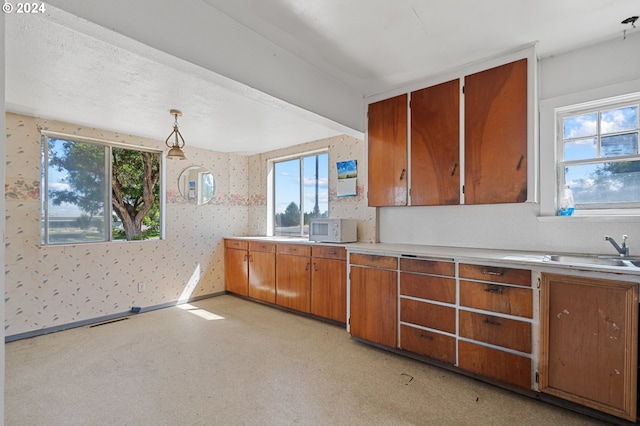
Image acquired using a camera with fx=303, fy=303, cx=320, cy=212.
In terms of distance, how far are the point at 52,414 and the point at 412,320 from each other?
8.36 ft

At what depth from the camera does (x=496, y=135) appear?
246 centimetres

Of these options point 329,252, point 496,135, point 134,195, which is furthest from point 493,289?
point 134,195

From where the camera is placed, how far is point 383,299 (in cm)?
270

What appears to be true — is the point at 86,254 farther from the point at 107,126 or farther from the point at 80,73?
the point at 80,73

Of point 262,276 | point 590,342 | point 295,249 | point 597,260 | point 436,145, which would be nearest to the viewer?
point 590,342

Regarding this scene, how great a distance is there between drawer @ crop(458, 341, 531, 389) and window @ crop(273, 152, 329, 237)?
245cm

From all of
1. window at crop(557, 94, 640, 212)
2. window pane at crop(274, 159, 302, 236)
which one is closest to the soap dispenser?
window at crop(557, 94, 640, 212)

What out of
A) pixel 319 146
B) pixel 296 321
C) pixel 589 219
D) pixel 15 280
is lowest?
pixel 296 321

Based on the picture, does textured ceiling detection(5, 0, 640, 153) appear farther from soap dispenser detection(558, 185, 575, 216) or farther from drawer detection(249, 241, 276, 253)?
drawer detection(249, 241, 276, 253)

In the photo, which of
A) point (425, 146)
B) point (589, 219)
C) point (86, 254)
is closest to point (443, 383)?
point (589, 219)

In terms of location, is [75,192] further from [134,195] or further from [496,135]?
[496,135]

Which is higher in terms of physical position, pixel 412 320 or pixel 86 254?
pixel 86 254

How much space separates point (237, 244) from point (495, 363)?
3618mm

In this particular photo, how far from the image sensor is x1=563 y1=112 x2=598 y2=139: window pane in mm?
2389
